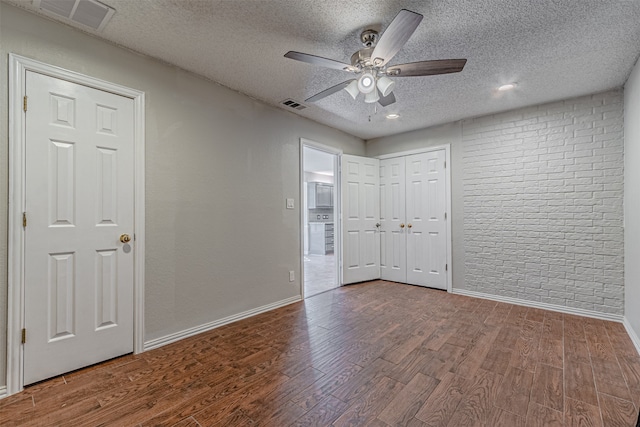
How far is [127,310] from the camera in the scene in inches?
87.8

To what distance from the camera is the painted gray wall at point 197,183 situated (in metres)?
1.96

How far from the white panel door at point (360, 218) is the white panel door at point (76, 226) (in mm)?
2861

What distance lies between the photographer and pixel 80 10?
1814mm

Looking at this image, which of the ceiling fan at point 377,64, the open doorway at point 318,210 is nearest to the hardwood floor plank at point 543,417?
the ceiling fan at point 377,64

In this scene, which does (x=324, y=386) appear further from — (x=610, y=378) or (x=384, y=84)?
(x=384, y=84)

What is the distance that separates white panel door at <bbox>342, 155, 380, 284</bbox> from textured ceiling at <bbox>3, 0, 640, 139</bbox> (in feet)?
5.22

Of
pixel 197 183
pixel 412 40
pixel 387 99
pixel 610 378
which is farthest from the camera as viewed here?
pixel 197 183

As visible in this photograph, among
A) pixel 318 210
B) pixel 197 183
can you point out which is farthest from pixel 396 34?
pixel 318 210

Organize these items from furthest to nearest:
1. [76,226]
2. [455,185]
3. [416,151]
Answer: [416,151], [455,185], [76,226]

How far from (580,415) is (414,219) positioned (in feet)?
9.94

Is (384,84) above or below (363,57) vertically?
below

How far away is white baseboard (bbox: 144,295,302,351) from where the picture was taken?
2.37m

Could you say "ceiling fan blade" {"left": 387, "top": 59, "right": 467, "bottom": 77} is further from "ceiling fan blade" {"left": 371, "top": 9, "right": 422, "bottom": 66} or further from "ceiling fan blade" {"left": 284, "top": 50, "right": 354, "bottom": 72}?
"ceiling fan blade" {"left": 284, "top": 50, "right": 354, "bottom": 72}

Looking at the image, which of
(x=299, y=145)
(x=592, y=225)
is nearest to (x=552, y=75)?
(x=592, y=225)
